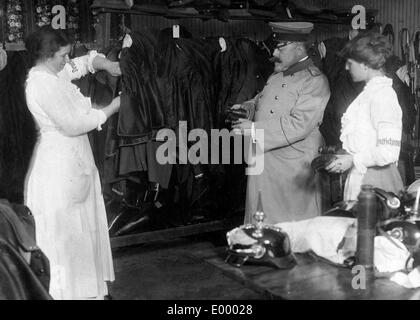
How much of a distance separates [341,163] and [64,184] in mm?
1499

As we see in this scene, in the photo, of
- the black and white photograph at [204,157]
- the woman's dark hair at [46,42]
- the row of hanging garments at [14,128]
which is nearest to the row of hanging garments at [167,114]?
the black and white photograph at [204,157]

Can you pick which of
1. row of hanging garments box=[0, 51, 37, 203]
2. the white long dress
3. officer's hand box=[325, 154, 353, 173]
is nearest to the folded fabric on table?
officer's hand box=[325, 154, 353, 173]

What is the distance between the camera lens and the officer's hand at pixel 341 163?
2.86m

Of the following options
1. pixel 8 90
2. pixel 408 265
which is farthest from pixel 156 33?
pixel 408 265

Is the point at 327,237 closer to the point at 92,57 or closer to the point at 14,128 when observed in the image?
the point at 92,57

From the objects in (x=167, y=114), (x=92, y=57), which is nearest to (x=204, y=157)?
(x=167, y=114)

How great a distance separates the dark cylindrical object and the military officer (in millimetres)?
1706

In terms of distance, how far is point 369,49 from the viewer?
9.47ft

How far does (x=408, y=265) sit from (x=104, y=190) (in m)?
2.52

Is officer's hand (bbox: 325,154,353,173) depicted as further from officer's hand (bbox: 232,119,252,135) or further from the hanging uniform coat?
officer's hand (bbox: 232,119,252,135)

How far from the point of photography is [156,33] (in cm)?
396

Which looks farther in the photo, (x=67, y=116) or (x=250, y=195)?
(x=250, y=195)

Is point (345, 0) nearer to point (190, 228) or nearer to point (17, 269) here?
point (190, 228)

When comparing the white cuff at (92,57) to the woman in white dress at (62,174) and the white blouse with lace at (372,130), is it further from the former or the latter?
the white blouse with lace at (372,130)
